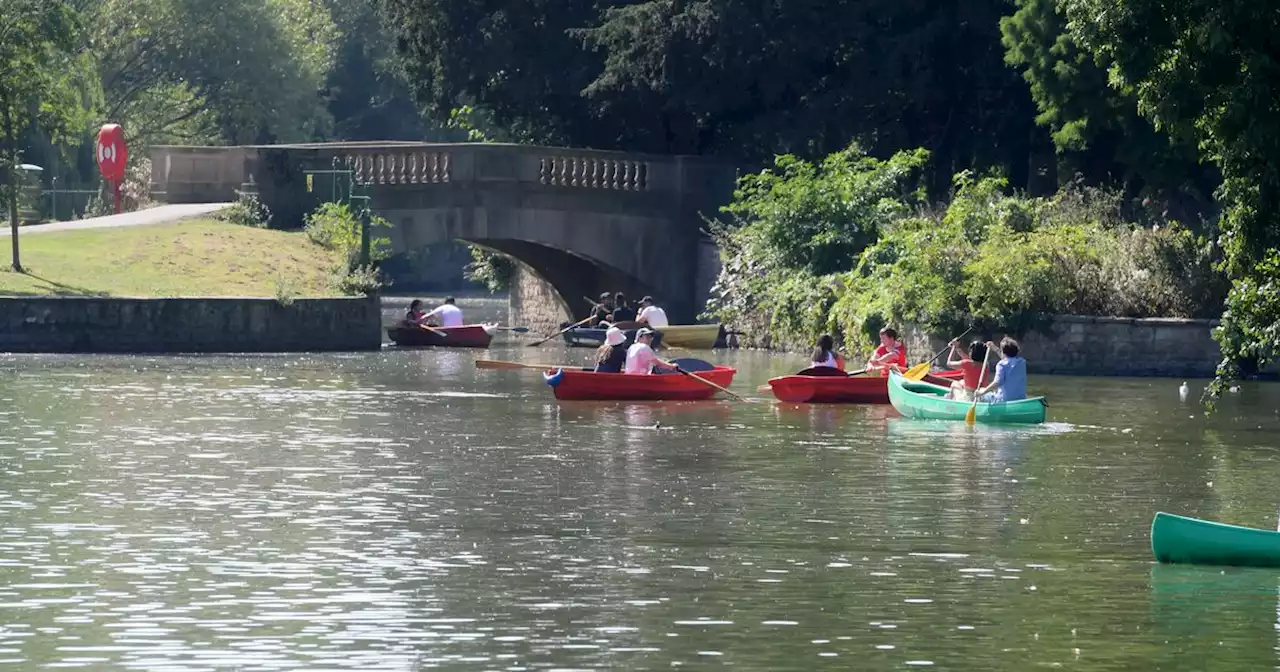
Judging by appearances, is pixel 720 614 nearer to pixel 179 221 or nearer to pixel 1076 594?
pixel 1076 594

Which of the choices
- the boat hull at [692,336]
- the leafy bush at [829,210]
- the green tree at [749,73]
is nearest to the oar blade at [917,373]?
the leafy bush at [829,210]

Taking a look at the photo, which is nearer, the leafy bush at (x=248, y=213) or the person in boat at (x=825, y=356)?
the person in boat at (x=825, y=356)

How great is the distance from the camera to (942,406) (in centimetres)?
3269

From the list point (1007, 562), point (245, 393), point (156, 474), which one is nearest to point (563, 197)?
point (245, 393)

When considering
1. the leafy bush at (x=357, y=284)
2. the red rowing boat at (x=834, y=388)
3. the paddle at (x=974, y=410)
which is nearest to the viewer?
the paddle at (x=974, y=410)

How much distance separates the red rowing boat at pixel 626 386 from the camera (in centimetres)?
3531

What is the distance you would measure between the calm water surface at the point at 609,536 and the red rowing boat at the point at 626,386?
36.7 inches

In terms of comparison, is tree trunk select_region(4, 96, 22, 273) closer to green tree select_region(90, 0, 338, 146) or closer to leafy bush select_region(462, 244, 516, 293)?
leafy bush select_region(462, 244, 516, 293)

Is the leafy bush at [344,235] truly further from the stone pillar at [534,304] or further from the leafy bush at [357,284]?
the stone pillar at [534,304]

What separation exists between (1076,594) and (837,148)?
4074 centimetres

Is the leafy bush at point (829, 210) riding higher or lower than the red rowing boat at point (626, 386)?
higher

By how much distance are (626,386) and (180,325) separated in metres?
13.2

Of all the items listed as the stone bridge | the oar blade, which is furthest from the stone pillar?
the oar blade

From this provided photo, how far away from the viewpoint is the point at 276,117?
8919cm
